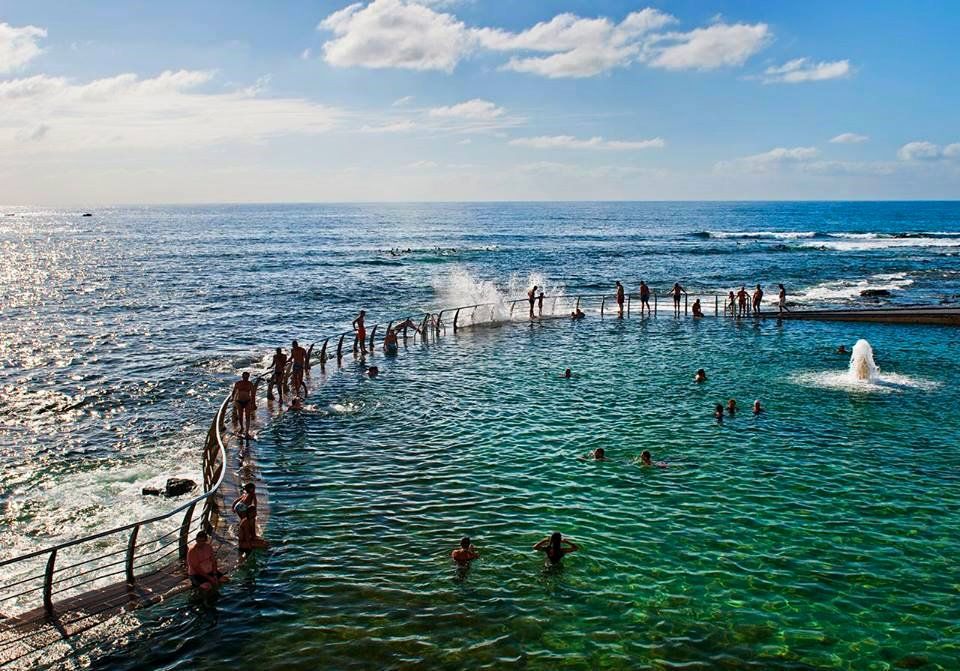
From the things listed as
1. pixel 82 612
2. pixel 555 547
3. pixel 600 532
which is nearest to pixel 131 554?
pixel 82 612

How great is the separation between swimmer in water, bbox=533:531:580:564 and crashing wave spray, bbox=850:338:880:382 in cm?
1924

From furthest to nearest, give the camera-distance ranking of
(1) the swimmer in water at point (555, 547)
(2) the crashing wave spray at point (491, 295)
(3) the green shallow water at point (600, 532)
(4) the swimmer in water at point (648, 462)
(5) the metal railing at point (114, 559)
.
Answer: (2) the crashing wave spray at point (491, 295) → (4) the swimmer in water at point (648, 462) → (1) the swimmer in water at point (555, 547) → (5) the metal railing at point (114, 559) → (3) the green shallow water at point (600, 532)

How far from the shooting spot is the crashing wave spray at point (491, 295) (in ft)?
155

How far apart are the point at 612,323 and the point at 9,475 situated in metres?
32.2

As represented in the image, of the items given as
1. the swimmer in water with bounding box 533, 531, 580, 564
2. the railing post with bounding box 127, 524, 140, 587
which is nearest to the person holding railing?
the railing post with bounding box 127, 524, 140, 587

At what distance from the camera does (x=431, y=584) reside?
13.6 m

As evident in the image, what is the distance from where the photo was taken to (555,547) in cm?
1449

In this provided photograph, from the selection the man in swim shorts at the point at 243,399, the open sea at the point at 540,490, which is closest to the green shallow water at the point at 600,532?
the open sea at the point at 540,490

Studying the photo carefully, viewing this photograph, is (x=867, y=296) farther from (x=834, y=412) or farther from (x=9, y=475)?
(x=9, y=475)

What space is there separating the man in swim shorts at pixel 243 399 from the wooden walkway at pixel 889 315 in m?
33.3

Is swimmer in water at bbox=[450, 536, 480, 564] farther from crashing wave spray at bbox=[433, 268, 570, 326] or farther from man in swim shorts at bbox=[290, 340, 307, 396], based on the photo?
crashing wave spray at bbox=[433, 268, 570, 326]

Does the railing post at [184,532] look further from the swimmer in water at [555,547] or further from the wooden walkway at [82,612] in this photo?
the swimmer in water at [555,547]

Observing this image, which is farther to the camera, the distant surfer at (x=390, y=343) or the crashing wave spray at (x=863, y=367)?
the distant surfer at (x=390, y=343)

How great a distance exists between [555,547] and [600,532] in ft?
5.69
